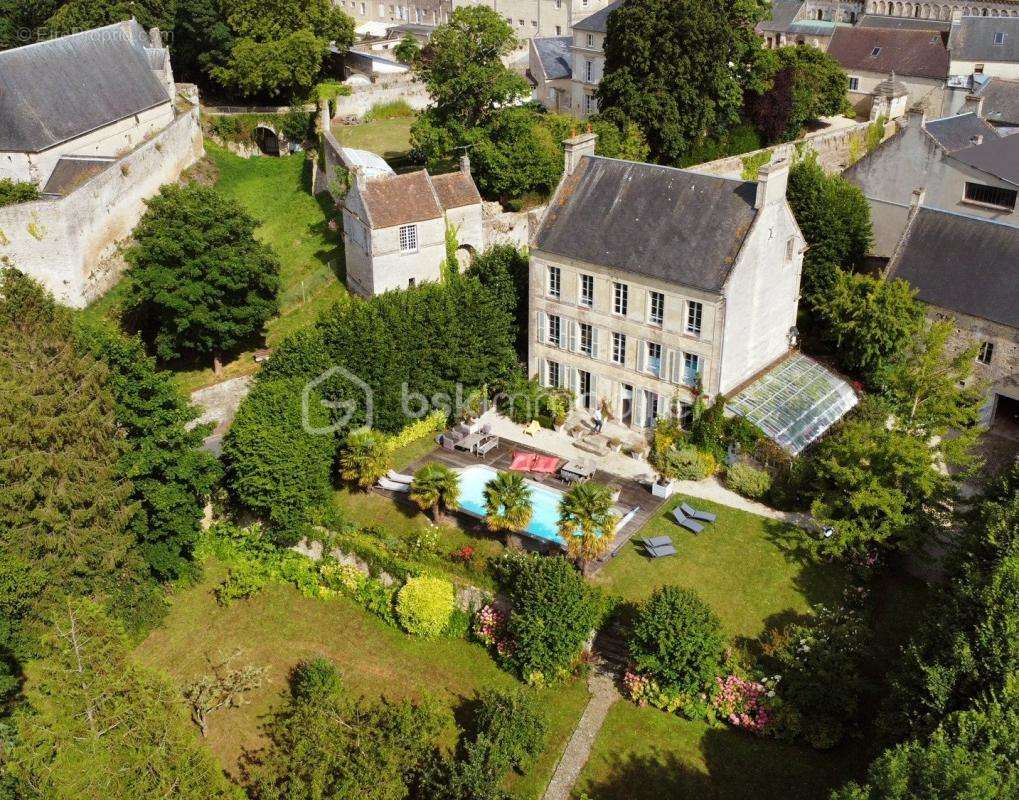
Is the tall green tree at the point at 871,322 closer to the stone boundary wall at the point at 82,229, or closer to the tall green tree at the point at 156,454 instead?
the tall green tree at the point at 156,454

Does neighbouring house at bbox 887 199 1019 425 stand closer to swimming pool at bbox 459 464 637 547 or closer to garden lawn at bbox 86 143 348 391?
swimming pool at bbox 459 464 637 547

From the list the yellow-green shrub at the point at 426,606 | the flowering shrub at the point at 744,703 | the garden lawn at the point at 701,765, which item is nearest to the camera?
the garden lawn at the point at 701,765

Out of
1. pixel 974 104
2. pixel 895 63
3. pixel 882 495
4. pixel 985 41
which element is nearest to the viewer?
pixel 882 495

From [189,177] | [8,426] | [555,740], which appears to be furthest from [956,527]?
[189,177]

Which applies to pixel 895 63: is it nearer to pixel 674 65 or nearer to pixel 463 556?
pixel 674 65

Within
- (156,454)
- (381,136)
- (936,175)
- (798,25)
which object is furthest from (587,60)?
(156,454)

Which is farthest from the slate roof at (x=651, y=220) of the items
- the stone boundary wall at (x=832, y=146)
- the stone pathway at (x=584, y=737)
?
the stone boundary wall at (x=832, y=146)

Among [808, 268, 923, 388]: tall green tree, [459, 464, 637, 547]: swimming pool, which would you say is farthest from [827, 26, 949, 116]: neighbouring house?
[459, 464, 637, 547]: swimming pool

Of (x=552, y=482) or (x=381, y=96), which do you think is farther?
(x=381, y=96)
